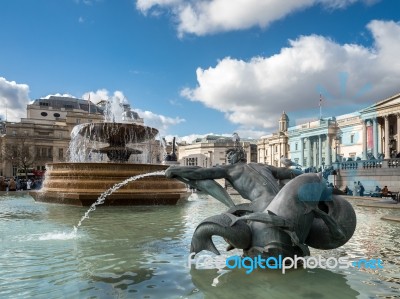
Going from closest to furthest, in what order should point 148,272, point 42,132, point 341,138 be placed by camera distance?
point 148,272 → point 341,138 → point 42,132

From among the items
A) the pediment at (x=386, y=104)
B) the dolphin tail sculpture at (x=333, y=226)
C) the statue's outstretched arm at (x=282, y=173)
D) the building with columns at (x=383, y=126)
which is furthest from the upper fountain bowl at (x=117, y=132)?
the pediment at (x=386, y=104)

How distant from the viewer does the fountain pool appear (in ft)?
14.1

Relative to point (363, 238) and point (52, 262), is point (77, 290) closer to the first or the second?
point (52, 262)

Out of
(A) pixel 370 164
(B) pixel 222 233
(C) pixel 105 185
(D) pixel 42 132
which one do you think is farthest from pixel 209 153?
(B) pixel 222 233

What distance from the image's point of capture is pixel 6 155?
227 feet

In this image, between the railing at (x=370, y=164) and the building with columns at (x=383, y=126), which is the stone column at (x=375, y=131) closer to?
the building with columns at (x=383, y=126)

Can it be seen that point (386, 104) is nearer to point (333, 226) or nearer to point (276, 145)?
point (276, 145)

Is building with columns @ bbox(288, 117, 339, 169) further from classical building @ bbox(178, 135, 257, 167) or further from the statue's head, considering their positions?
the statue's head

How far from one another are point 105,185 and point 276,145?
278 ft

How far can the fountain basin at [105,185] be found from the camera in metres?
14.2

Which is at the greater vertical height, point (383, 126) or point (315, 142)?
point (383, 126)

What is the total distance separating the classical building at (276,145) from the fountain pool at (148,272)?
8477 centimetres

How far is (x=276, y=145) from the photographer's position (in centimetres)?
9606

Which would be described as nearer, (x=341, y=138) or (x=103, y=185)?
(x=103, y=185)
